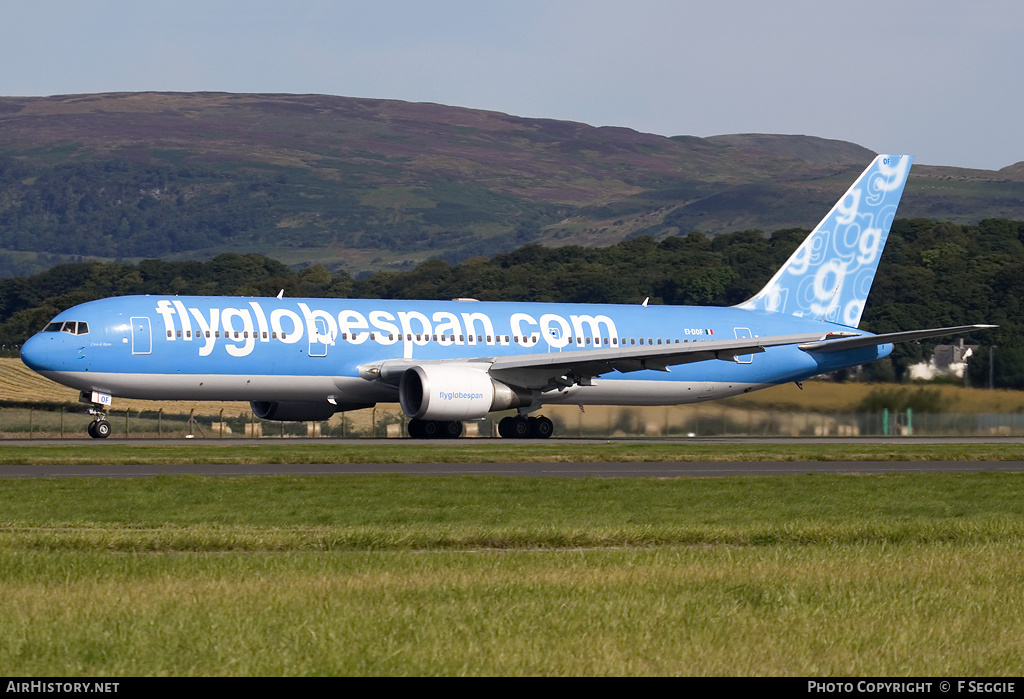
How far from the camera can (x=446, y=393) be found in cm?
3862

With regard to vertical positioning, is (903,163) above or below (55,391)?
above

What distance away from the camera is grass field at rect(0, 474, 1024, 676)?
8.99 meters

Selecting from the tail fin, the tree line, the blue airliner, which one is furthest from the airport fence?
the tree line

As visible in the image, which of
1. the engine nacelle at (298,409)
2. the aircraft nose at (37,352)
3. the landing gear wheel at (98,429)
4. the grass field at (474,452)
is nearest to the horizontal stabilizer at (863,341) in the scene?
the grass field at (474,452)

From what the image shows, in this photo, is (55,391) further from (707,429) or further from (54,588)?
(54,588)

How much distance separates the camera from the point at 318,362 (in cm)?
3941

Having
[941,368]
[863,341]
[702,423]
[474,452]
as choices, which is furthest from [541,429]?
[941,368]

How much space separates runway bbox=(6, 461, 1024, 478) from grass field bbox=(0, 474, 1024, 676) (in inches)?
175

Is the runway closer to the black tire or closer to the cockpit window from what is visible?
the cockpit window

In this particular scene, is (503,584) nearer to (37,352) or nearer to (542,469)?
(542,469)

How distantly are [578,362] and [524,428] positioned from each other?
368cm

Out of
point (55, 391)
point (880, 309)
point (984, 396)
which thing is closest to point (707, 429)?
point (984, 396)
